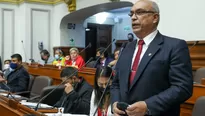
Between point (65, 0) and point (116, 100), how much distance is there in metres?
6.29

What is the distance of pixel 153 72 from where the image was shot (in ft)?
4.68

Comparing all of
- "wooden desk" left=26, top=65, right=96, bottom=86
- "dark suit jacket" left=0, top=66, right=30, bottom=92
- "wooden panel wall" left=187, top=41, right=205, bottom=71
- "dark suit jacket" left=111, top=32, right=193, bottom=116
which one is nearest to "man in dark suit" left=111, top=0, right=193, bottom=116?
"dark suit jacket" left=111, top=32, right=193, bottom=116

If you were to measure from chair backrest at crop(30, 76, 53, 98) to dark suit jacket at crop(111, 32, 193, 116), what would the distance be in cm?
266

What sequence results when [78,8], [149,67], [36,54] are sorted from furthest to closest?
1. [36,54]
2. [78,8]
3. [149,67]

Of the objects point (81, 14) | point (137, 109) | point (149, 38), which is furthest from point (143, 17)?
point (81, 14)

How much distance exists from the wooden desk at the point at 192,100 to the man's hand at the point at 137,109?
1.30m

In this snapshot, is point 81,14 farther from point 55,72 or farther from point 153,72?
point 153,72

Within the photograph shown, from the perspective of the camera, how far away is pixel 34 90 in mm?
4266

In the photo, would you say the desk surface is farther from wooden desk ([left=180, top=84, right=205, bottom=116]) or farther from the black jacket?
wooden desk ([left=180, top=84, right=205, bottom=116])

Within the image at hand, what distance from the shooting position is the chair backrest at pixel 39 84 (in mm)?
4032

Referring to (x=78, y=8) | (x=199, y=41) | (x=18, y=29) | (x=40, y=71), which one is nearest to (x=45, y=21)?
(x=18, y=29)

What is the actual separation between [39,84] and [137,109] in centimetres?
305

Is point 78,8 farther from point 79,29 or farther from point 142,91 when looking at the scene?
point 142,91

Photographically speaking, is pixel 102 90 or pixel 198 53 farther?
pixel 198 53
